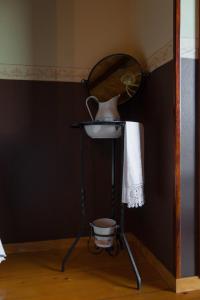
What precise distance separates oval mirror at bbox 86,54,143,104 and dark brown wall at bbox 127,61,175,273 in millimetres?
137

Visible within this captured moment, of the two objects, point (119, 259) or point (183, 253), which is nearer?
point (183, 253)

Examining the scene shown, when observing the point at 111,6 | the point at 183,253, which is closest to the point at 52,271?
the point at 183,253

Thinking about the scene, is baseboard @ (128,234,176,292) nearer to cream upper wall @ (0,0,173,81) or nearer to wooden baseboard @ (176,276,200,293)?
wooden baseboard @ (176,276,200,293)

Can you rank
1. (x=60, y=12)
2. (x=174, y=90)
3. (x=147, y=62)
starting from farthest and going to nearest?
(x=60, y=12), (x=147, y=62), (x=174, y=90)

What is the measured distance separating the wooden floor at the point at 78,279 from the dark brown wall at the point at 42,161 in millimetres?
235

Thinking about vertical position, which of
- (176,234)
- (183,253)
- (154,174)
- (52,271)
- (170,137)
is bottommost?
(52,271)

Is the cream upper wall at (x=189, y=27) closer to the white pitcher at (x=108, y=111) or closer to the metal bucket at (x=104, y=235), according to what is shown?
the white pitcher at (x=108, y=111)

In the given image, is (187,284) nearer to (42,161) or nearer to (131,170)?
(131,170)

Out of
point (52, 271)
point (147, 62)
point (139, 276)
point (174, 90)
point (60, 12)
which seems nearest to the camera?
point (174, 90)

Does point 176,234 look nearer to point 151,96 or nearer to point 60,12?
point 151,96

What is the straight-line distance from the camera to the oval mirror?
6.73 ft

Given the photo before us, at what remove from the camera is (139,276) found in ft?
5.67

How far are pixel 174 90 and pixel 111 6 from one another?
111 cm

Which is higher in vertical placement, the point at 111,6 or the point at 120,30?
the point at 111,6
